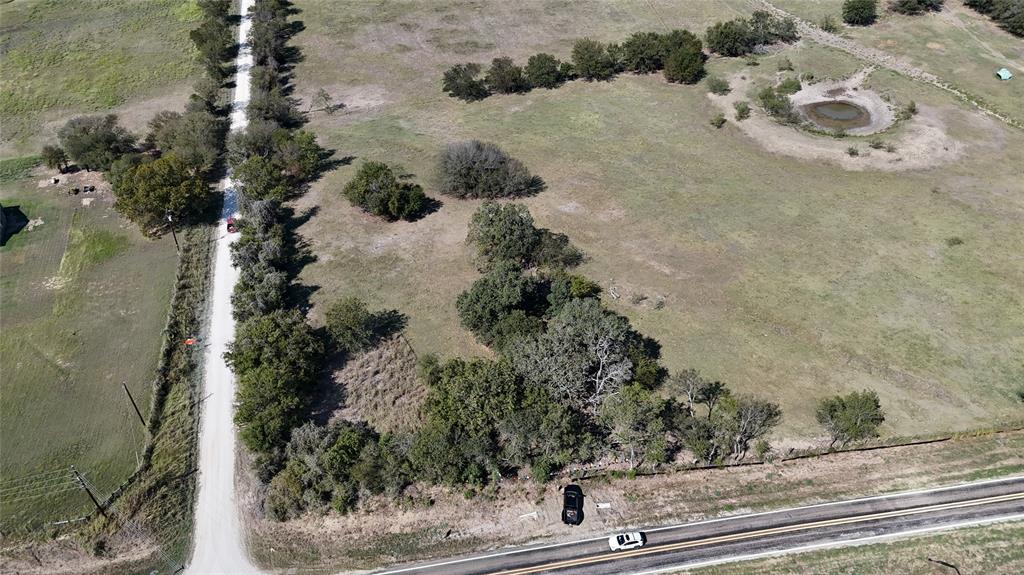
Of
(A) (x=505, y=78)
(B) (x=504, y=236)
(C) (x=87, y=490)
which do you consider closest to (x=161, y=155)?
(A) (x=505, y=78)

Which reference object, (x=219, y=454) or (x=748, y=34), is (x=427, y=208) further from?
(x=748, y=34)

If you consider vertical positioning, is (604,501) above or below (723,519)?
below

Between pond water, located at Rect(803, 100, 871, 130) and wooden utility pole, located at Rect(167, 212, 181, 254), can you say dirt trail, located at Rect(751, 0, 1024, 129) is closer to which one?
pond water, located at Rect(803, 100, 871, 130)

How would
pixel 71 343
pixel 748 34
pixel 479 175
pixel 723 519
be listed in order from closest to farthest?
pixel 723 519, pixel 71 343, pixel 479 175, pixel 748 34

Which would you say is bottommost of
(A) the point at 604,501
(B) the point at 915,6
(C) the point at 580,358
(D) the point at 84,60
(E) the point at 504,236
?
(A) the point at 604,501

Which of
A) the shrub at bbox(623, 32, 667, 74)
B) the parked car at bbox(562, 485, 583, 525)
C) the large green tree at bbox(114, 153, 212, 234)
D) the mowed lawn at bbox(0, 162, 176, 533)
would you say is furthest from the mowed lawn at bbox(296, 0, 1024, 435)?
the mowed lawn at bbox(0, 162, 176, 533)

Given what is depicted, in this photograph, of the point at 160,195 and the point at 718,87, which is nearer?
the point at 160,195

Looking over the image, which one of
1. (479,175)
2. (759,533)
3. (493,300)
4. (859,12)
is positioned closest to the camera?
(759,533)

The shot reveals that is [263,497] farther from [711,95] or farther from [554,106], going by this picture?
[711,95]
